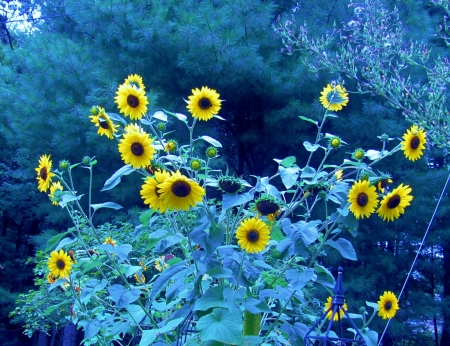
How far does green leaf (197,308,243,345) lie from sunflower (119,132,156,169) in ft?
1.36

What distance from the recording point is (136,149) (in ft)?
4.42

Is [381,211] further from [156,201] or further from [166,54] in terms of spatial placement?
[166,54]

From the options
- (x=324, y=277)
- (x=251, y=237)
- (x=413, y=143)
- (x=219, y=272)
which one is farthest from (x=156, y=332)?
(x=413, y=143)

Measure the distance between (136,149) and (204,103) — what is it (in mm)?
310

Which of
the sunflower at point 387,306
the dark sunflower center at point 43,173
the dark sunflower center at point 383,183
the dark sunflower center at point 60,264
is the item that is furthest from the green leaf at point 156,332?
the sunflower at point 387,306

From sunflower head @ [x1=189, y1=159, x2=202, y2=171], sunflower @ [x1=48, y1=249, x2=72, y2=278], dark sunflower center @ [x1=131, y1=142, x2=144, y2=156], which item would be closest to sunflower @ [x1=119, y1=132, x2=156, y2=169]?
dark sunflower center @ [x1=131, y1=142, x2=144, y2=156]

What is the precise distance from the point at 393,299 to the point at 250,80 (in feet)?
10.1

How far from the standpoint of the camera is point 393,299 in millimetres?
1815

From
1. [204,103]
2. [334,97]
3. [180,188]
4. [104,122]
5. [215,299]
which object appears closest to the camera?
[180,188]

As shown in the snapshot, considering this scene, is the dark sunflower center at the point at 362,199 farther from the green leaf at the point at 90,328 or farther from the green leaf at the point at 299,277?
the green leaf at the point at 90,328

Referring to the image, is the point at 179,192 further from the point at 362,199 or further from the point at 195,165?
the point at 362,199

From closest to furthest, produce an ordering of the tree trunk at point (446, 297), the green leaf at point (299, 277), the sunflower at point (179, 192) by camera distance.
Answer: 1. the sunflower at point (179, 192)
2. the green leaf at point (299, 277)
3. the tree trunk at point (446, 297)

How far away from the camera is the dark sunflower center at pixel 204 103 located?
61.6 inches

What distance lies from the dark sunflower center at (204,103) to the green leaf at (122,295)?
1.82 ft
